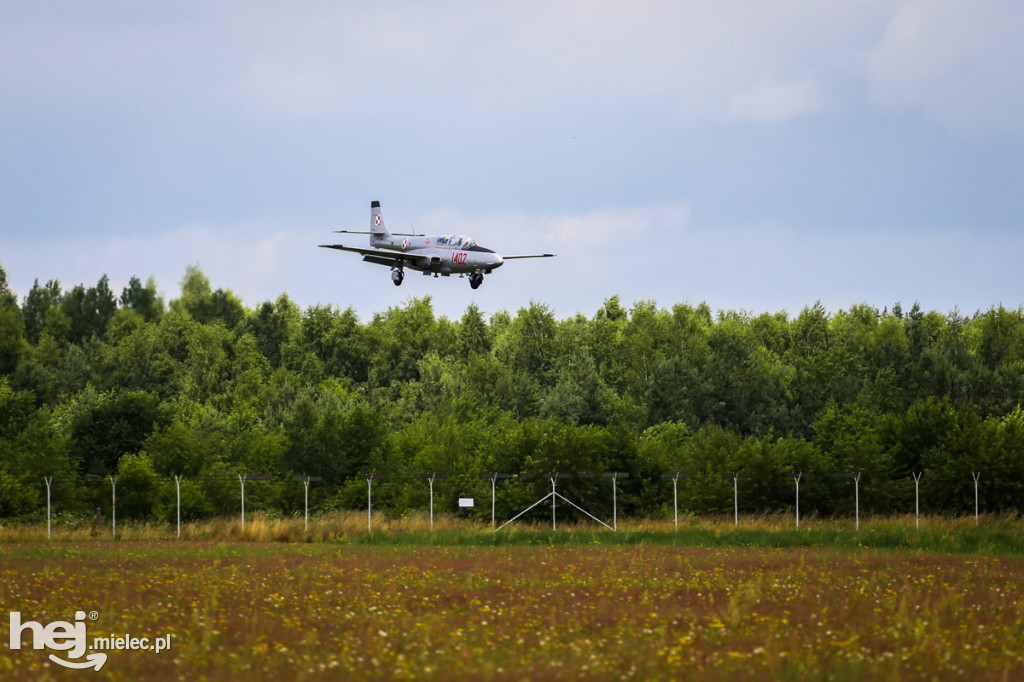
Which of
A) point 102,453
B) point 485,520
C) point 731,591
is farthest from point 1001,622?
point 102,453

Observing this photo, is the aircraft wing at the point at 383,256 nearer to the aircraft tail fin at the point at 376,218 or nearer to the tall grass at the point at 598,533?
the tall grass at the point at 598,533

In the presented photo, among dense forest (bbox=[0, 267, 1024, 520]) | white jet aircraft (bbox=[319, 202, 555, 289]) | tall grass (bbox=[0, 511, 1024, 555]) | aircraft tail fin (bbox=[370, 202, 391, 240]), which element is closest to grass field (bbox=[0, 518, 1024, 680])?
tall grass (bbox=[0, 511, 1024, 555])

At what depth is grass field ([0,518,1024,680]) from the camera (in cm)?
1568

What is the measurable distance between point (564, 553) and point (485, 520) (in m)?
21.7

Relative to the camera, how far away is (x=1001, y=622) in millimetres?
20109

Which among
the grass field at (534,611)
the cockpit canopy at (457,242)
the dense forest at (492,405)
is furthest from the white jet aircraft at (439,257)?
the dense forest at (492,405)

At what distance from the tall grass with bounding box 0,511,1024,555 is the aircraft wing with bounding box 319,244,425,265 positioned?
10.0m

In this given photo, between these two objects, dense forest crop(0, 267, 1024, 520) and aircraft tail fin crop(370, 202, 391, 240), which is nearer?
dense forest crop(0, 267, 1024, 520)

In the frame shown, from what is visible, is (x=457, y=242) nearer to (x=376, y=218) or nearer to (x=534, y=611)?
(x=376, y=218)

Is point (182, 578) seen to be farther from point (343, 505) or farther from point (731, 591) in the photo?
point (343, 505)

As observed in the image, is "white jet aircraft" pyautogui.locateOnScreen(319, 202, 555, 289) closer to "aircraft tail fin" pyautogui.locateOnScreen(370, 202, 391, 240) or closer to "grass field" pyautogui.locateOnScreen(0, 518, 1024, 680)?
"grass field" pyautogui.locateOnScreen(0, 518, 1024, 680)

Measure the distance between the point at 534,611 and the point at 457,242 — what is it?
25925 mm

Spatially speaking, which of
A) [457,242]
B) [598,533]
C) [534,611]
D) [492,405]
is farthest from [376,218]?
[534,611]

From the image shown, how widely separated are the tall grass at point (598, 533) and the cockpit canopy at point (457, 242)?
10.4 metres
